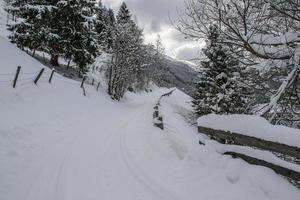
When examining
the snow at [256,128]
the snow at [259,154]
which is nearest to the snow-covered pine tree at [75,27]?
the snow at [256,128]

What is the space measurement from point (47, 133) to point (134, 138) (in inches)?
144

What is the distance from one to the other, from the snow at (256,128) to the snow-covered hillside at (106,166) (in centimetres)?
74

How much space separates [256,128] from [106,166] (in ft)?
14.2

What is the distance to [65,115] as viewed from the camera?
45.8ft

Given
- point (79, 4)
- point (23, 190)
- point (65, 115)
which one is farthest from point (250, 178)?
point (79, 4)

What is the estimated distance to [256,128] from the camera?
206 inches

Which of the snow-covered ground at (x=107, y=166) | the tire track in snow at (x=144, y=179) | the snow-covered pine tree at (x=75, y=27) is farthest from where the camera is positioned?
the snow-covered pine tree at (x=75, y=27)

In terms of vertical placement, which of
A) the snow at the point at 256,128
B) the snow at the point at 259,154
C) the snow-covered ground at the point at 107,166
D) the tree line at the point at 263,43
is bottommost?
the snow-covered ground at the point at 107,166

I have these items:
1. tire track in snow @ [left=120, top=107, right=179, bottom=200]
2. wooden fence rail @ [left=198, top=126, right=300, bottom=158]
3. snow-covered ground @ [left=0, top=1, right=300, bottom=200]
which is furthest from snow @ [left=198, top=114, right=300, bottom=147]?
tire track in snow @ [left=120, top=107, right=179, bottom=200]

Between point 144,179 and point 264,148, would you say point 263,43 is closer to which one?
point 264,148

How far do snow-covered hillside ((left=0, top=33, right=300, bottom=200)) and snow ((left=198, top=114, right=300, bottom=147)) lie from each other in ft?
2.41

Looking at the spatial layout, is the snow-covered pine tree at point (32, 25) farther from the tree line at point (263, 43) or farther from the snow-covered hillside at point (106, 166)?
the tree line at point (263, 43)

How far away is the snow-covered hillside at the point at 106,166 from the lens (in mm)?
5320

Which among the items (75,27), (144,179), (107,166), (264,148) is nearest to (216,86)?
(107,166)
